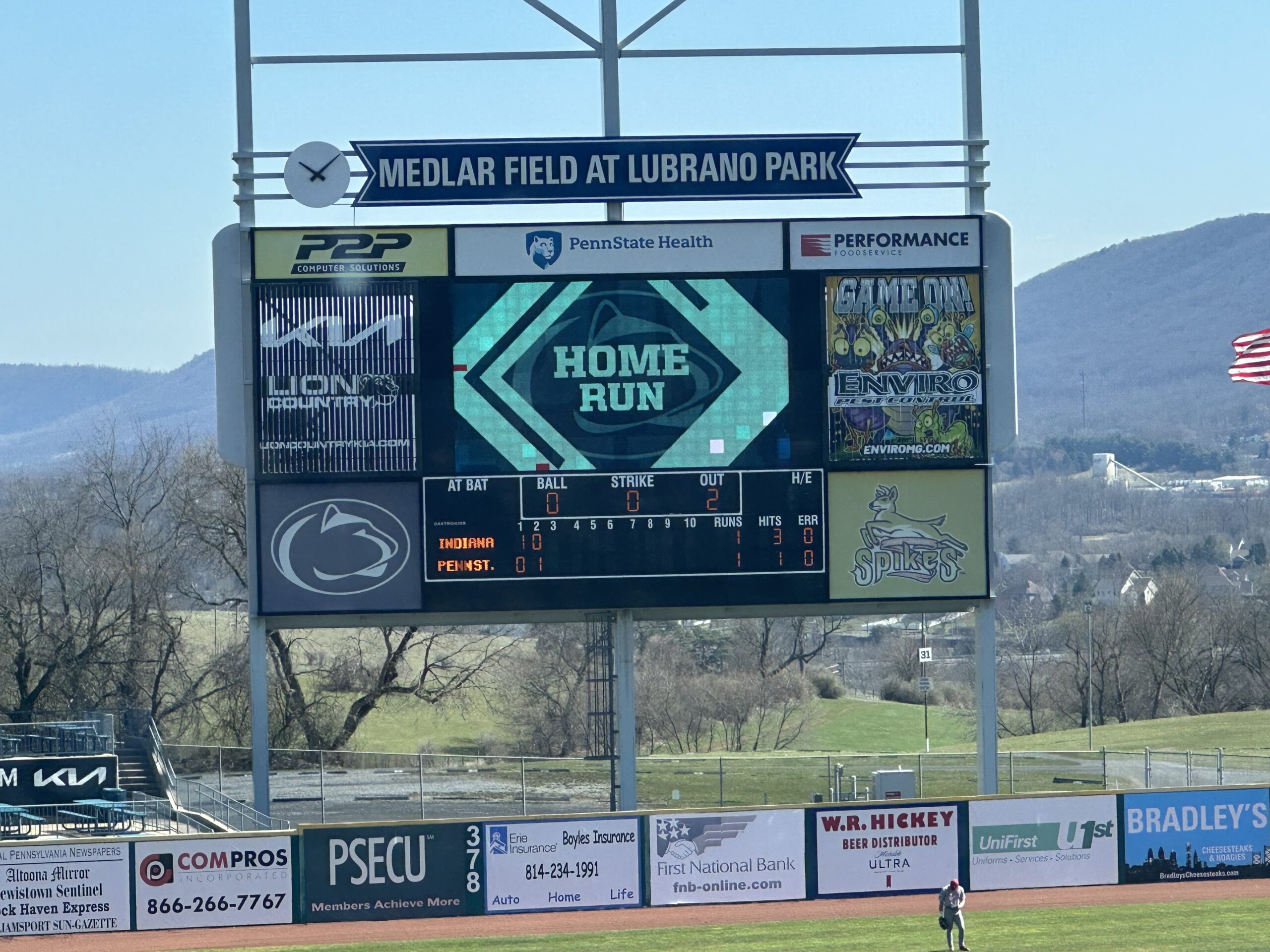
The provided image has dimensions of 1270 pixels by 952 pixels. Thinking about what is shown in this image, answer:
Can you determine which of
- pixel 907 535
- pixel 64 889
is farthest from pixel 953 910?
pixel 64 889

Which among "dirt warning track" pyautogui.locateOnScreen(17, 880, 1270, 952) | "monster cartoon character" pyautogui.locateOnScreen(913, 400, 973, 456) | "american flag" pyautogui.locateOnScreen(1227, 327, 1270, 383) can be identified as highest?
"american flag" pyautogui.locateOnScreen(1227, 327, 1270, 383)

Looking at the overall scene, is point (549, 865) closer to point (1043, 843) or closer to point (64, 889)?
point (64, 889)

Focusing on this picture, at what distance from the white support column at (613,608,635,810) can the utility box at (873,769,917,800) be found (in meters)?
4.30

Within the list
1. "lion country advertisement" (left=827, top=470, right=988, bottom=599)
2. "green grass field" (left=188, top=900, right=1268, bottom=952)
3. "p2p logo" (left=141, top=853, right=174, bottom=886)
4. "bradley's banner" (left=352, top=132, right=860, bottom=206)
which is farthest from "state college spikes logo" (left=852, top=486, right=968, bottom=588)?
"p2p logo" (left=141, top=853, right=174, bottom=886)

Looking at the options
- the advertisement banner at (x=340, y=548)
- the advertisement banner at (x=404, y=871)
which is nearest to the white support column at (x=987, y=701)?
the advertisement banner at (x=404, y=871)

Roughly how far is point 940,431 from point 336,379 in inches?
283

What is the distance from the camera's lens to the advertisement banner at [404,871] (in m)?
19.6

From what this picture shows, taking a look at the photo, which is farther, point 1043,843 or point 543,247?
point 1043,843

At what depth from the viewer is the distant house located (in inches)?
3565

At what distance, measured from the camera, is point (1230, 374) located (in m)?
25.5

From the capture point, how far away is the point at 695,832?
792 inches

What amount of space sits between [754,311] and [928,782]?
17.4 m

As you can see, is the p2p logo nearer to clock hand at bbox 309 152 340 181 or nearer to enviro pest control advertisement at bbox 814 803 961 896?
enviro pest control advertisement at bbox 814 803 961 896

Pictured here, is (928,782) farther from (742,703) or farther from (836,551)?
(742,703)
